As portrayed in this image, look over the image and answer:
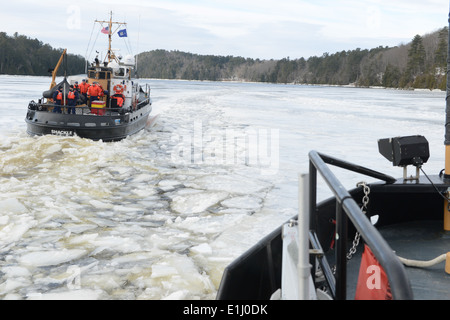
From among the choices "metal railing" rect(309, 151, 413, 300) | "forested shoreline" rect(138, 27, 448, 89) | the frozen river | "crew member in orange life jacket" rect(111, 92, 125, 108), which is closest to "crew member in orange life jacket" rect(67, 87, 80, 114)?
the frozen river

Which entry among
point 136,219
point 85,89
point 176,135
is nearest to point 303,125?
point 176,135

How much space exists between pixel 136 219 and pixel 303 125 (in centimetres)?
1301

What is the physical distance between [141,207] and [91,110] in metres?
7.64

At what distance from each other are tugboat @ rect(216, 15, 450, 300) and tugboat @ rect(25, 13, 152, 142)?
30.9ft

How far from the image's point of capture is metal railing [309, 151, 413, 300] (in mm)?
1155

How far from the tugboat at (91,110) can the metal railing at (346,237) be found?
1015cm

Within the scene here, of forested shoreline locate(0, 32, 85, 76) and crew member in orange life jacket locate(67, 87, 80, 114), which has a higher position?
Answer: forested shoreline locate(0, 32, 85, 76)

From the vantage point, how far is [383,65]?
13725cm

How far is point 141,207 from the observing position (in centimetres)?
597

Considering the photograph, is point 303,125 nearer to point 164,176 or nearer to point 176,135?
point 176,135

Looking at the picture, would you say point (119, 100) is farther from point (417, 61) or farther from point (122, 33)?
point (417, 61)

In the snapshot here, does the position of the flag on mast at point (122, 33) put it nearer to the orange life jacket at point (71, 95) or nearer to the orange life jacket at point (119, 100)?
the orange life jacket at point (119, 100)

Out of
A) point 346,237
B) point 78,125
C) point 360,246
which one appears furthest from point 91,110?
point 346,237

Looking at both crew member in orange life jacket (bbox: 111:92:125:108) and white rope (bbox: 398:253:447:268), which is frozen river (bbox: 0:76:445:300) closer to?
crew member in orange life jacket (bbox: 111:92:125:108)
